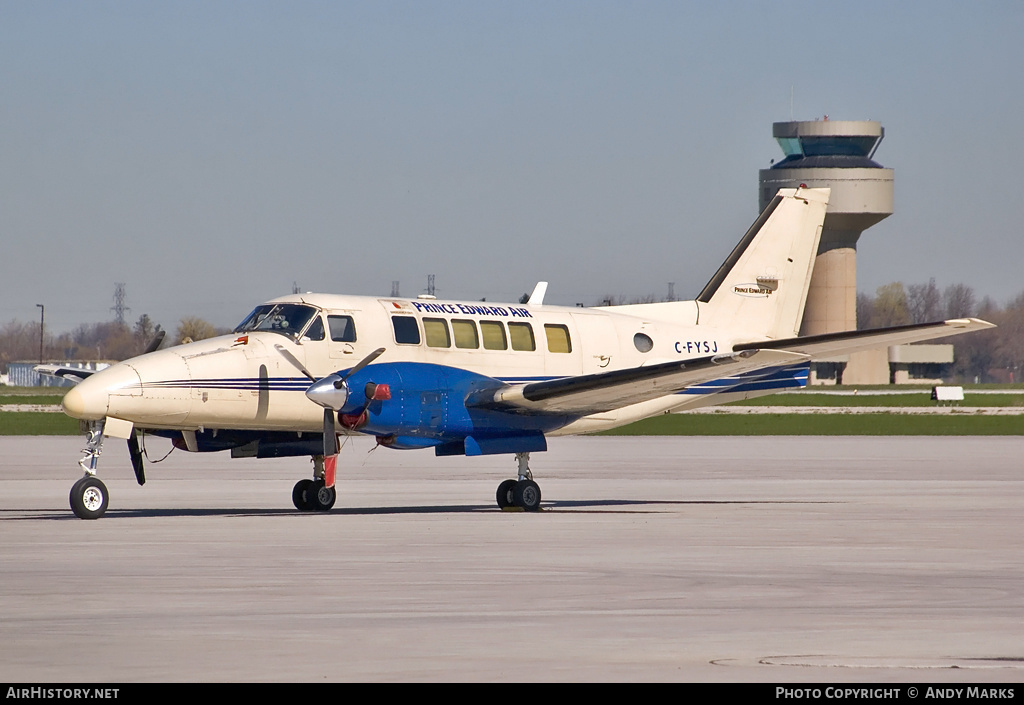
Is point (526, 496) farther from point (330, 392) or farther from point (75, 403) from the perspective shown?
point (75, 403)

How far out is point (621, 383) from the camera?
20.9m

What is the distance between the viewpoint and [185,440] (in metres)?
21.1

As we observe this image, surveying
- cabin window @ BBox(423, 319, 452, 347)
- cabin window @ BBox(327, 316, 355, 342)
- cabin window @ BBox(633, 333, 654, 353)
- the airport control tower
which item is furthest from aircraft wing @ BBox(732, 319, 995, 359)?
the airport control tower

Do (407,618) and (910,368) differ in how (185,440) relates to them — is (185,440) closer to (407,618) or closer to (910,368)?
(407,618)

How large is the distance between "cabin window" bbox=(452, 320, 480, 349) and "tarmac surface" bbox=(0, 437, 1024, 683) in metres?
2.58

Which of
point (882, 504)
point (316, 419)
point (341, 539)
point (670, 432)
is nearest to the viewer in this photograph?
point (341, 539)

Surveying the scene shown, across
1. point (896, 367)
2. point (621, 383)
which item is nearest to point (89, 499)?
point (621, 383)

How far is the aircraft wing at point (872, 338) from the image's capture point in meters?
20.0

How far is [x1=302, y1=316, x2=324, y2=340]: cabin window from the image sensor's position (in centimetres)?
2056

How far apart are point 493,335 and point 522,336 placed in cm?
61

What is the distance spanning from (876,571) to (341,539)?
6242 millimetres

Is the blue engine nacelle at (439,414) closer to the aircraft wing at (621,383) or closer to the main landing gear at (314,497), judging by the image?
the aircraft wing at (621,383)

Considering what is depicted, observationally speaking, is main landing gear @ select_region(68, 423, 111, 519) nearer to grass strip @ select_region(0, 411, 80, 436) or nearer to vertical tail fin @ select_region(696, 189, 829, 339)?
vertical tail fin @ select_region(696, 189, 829, 339)

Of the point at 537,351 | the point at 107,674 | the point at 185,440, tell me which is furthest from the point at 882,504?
the point at 107,674
